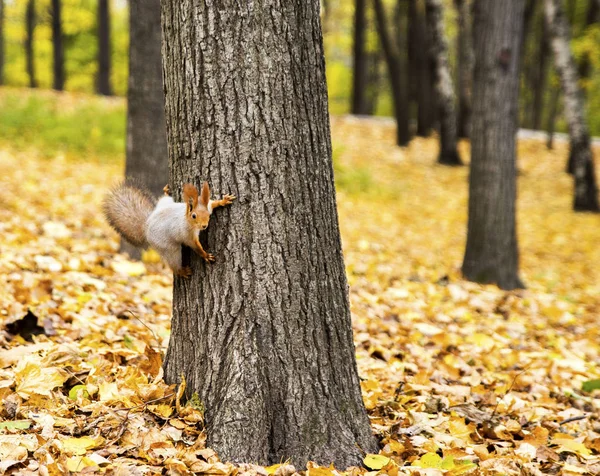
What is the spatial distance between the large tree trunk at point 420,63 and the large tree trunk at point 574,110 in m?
5.81

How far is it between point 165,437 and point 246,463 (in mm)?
366

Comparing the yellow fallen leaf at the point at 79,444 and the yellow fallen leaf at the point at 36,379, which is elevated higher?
the yellow fallen leaf at the point at 36,379

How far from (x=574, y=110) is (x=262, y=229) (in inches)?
464

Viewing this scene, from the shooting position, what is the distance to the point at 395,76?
16234 mm

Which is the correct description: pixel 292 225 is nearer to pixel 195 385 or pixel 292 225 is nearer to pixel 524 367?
pixel 195 385

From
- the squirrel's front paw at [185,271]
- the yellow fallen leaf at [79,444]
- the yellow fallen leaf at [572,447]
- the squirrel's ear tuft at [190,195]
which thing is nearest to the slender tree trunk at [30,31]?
the squirrel's front paw at [185,271]

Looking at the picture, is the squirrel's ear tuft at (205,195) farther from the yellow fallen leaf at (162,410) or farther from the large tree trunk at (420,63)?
the large tree trunk at (420,63)

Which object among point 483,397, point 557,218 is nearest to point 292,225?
point 483,397

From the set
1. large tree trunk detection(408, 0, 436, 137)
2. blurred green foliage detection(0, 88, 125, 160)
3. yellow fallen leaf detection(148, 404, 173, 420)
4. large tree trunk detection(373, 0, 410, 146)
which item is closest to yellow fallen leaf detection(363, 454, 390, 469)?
yellow fallen leaf detection(148, 404, 173, 420)

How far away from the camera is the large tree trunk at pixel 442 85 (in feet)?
49.8

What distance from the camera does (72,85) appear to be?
31.6 metres

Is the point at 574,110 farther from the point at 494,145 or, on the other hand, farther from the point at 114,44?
the point at 114,44

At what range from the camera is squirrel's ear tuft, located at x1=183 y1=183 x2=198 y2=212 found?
96.8 inches

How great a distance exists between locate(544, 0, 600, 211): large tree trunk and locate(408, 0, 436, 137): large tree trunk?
581 cm
